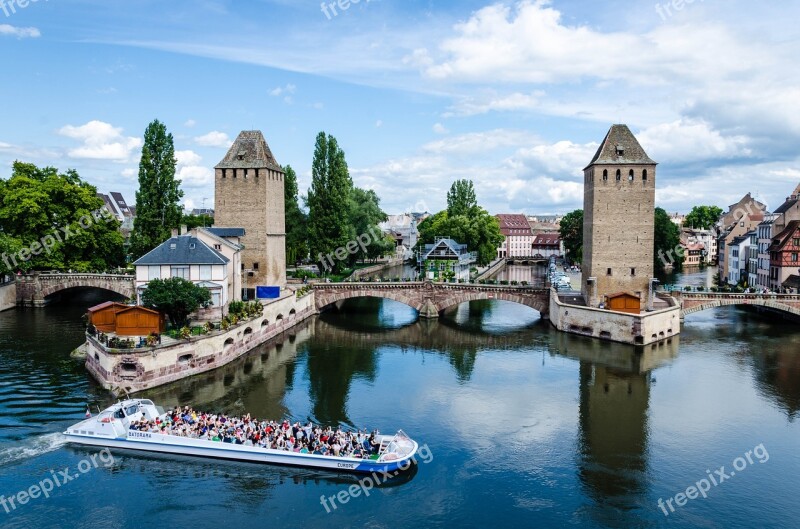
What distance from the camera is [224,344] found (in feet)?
144

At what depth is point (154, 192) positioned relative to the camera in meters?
67.1

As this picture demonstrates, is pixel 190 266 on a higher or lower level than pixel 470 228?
lower

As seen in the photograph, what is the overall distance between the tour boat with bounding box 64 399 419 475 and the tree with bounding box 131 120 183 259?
40.0m

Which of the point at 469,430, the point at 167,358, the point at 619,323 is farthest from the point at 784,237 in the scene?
the point at 167,358

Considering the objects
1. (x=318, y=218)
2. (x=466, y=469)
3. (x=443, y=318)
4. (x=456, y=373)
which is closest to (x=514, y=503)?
(x=466, y=469)

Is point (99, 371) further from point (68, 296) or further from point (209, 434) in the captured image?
point (68, 296)

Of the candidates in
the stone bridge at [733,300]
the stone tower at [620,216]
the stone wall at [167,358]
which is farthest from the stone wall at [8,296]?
the stone bridge at [733,300]

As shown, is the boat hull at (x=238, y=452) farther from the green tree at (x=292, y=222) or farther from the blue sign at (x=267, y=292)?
the green tree at (x=292, y=222)

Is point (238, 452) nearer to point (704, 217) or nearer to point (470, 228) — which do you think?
point (470, 228)

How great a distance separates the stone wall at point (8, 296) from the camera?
212ft

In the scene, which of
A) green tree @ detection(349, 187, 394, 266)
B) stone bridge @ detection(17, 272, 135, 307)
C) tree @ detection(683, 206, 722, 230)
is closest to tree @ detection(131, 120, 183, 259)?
stone bridge @ detection(17, 272, 135, 307)

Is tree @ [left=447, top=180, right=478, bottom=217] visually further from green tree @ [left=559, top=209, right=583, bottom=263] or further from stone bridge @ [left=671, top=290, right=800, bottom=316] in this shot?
stone bridge @ [left=671, top=290, right=800, bottom=316]

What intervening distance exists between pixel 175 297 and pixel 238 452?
18333 mm

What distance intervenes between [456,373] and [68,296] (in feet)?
176
